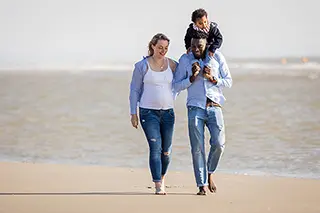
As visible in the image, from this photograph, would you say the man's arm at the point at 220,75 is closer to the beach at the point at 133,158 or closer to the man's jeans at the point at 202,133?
the man's jeans at the point at 202,133

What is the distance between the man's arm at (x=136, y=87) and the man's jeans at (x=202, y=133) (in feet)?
1.54

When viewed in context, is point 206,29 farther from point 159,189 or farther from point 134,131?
point 134,131

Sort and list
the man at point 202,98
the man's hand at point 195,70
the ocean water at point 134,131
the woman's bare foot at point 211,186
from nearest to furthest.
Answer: the man's hand at point 195,70 → the man at point 202,98 → the woman's bare foot at point 211,186 → the ocean water at point 134,131

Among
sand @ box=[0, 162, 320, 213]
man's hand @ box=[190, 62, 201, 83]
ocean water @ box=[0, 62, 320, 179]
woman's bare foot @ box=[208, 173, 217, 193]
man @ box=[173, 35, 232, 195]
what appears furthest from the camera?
ocean water @ box=[0, 62, 320, 179]

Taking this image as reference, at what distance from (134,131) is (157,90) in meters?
5.49

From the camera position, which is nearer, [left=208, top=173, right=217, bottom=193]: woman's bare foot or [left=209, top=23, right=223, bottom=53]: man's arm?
[left=209, top=23, right=223, bottom=53]: man's arm

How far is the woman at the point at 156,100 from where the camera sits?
823cm

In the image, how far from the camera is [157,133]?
8234 mm

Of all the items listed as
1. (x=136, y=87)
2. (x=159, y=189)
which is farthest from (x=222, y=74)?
(x=159, y=189)

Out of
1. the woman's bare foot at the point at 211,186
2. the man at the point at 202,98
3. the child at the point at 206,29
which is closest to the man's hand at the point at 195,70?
the man at the point at 202,98

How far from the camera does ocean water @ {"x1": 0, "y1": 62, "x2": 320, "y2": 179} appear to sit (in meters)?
10.9

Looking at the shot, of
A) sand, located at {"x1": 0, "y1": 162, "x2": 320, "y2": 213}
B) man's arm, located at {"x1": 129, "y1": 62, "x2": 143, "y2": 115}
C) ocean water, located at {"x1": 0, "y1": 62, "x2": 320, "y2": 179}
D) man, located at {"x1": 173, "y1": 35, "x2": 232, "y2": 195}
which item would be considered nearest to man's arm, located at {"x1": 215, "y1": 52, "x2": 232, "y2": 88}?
man, located at {"x1": 173, "y1": 35, "x2": 232, "y2": 195}

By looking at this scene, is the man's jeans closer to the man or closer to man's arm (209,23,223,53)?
the man

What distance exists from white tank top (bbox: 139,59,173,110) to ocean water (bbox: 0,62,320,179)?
2.07 meters
